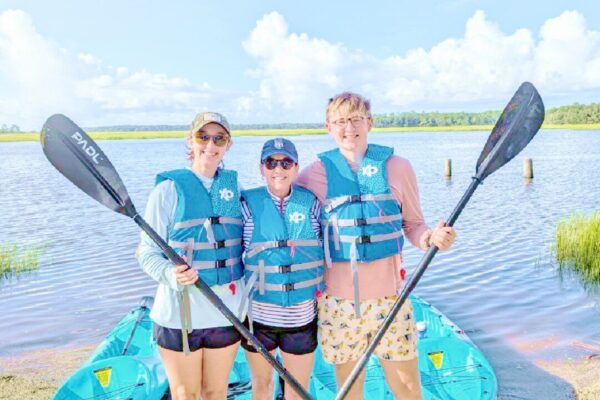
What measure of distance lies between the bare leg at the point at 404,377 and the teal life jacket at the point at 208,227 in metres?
0.83

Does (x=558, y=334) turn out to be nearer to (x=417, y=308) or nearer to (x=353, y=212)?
(x=417, y=308)

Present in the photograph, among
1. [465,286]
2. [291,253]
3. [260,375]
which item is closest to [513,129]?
[291,253]

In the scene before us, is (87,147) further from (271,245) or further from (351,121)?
(351,121)

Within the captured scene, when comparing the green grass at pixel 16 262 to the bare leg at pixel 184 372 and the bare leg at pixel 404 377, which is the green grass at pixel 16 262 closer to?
the bare leg at pixel 184 372

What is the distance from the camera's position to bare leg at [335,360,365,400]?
8.37 ft

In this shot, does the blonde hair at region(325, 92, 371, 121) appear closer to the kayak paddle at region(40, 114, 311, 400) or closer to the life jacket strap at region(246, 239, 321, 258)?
the life jacket strap at region(246, 239, 321, 258)

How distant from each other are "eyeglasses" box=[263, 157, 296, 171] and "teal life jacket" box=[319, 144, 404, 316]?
0.20m

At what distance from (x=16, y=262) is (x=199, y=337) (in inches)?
322

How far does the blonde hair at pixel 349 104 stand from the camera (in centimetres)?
Result: 254

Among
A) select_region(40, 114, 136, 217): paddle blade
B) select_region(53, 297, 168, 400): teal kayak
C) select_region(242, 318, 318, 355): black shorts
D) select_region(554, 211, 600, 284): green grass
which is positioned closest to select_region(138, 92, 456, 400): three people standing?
select_region(242, 318, 318, 355): black shorts

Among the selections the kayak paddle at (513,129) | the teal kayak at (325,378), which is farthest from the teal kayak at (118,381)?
the kayak paddle at (513,129)

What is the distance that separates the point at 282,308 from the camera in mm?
2596

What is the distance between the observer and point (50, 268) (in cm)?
955

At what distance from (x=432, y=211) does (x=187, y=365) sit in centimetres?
1314
